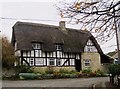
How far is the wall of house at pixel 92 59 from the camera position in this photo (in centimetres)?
4694

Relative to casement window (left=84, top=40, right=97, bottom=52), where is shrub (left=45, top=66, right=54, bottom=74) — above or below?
below

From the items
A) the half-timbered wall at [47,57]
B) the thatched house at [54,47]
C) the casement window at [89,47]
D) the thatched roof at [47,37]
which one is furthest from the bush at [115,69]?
the casement window at [89,47]

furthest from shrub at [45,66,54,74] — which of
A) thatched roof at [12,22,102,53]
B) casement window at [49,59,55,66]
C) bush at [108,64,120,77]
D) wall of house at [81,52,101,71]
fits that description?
bush at [108,64,120,77]

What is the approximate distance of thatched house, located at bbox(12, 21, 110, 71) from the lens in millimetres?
41938

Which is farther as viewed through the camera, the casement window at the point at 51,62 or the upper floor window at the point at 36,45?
the casement window at the point at 51,62

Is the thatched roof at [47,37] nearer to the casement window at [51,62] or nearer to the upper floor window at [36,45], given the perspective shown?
the upper floor window at [36,45]

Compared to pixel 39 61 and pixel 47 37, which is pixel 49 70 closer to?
pixel 39 61

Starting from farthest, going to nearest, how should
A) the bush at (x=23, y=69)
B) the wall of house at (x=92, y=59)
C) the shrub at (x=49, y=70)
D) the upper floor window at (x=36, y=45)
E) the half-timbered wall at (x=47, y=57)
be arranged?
1. the wall of house at (x=92, y=59)
2. the upper floor window at (x=36, y=45)
3. the half-timbered wall at (x=47, y=57)
4. the shrub at (x=49, y=70)
5. the bush at (x=23, y=69)

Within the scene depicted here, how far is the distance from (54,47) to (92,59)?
25.8 feet

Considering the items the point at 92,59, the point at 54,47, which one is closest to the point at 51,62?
the point at 54,47

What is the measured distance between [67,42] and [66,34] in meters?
2.33

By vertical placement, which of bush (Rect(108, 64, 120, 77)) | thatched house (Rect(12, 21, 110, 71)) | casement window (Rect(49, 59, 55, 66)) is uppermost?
thatched house (Rect(12, 21, 110, 71))

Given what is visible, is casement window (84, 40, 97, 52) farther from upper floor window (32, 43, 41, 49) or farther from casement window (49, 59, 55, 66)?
upper floor window (32, 43, 41, 49)

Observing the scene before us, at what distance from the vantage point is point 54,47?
43.7 m
